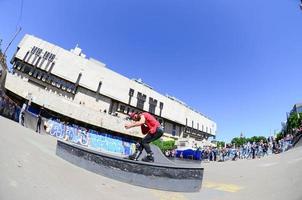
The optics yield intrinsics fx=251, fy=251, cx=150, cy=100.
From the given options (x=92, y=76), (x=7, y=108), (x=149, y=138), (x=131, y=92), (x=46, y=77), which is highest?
(x=92, y=76)

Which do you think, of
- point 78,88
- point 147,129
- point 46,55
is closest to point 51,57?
point 46,55

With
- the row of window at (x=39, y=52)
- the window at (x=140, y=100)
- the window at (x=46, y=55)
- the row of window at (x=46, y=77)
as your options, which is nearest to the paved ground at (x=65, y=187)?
the row of window at (x=39, y=52)

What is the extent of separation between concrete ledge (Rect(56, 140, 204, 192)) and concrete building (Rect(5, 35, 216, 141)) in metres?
36.6

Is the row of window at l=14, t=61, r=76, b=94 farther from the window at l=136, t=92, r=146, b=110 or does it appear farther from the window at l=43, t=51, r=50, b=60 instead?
the window at l=136, t=92, r=146, b=110

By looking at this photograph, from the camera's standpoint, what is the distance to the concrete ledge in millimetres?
6285

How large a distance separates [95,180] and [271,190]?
3856mm

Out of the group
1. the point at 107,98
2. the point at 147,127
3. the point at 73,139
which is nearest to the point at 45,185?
the point at 147,127

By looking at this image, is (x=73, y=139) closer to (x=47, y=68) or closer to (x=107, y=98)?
(x=47, y=68)

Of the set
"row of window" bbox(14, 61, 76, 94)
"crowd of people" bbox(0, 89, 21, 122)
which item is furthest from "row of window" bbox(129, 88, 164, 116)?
"crowd of people" bbox(0, 89, 21, 122)

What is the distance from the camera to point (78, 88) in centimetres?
5341

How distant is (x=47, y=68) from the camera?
4881 cm

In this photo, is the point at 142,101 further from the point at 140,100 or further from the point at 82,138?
the point at 82,138

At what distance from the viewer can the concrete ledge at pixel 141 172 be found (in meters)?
6.29

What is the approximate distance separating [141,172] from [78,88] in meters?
49.7
